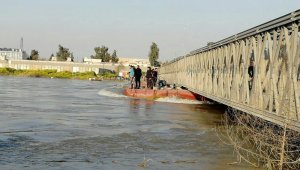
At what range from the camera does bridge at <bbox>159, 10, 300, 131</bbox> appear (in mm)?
9882

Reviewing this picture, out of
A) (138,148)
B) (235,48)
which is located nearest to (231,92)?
(235,48)

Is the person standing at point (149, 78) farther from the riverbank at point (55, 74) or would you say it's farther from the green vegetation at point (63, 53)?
the green vegetation at point (63, 53)

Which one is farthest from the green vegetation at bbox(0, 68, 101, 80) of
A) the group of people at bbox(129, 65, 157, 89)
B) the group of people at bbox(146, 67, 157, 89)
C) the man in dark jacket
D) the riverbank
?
the man in dark jacket

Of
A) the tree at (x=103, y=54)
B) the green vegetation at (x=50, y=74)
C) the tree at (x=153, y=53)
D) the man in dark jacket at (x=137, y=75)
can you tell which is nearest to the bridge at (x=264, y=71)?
the man in dark jacket at (x=137, y=75)

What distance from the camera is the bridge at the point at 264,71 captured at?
988cm

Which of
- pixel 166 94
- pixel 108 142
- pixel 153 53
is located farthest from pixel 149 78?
pixel 153 53

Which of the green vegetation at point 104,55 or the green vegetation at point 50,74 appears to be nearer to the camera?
the green vegetation at point 50,74

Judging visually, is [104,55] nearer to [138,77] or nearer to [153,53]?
[153,53]

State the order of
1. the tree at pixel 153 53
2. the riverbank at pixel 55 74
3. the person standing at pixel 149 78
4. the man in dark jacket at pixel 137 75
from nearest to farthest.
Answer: the man in dark jacket at pixel 137 75, the person standing at pixel 149 78, the riverbank at pixel 55 74, the tree at pixel 153 53

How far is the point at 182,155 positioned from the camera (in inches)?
464

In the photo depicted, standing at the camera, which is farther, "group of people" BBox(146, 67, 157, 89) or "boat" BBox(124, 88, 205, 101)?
"group of people" BBox(146, 67, 157, 89)

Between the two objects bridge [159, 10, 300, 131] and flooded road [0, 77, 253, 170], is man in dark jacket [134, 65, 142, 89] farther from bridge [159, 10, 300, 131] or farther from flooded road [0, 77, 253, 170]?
bridge [159, 10, 300, 131]

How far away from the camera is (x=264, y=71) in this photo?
12.6m

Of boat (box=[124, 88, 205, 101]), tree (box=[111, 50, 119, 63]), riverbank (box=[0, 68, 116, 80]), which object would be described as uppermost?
tree (box=[111, 50, 119, 63])
